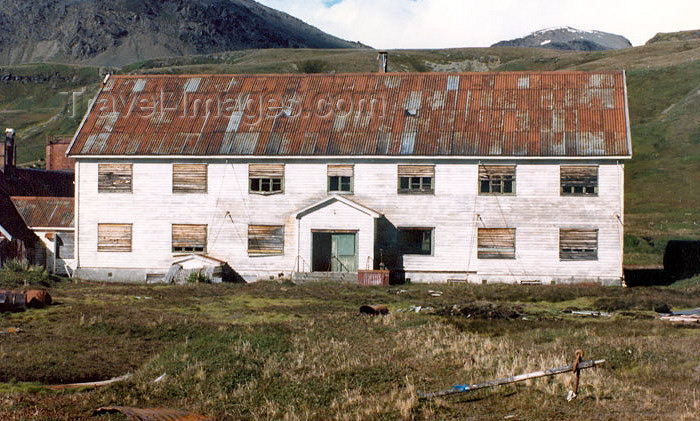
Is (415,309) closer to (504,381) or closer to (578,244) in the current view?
(578,244)

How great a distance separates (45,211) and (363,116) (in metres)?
17.8

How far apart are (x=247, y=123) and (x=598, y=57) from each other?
143413mm

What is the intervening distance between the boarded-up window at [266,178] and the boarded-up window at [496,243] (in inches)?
338

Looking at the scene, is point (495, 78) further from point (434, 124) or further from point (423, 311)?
point (423, 311)

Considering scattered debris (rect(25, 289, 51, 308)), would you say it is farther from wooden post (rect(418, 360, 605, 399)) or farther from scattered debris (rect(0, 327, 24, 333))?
wooden post (rect(418, 360, 605, 399))

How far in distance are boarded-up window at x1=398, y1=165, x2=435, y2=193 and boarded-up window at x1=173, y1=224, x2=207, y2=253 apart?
8579 mm

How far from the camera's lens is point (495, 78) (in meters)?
42.0

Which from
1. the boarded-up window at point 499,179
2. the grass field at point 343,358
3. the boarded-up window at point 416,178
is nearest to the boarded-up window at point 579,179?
the boarded-up window at point 499,179

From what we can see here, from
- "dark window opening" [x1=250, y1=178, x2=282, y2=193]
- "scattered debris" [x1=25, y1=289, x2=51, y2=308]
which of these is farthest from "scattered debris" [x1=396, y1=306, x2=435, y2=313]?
"dark window opening" [x1=250, y1=178, x2=282, y2=193]

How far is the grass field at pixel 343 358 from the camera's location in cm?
1403

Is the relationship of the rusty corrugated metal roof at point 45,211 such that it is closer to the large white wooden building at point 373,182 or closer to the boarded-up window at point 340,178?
the large white wooden building at point 373,182

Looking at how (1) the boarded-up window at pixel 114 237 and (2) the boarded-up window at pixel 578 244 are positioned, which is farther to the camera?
(1) the boarded-up window at pixel 114 237

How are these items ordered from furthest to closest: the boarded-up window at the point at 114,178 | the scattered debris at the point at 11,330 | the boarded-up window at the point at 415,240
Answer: the boarded-up window at the point at 114,178 → the boarded-up window at the point at 415,240 → the scattered debris at the point at 11,330

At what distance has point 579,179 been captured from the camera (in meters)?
37.1
